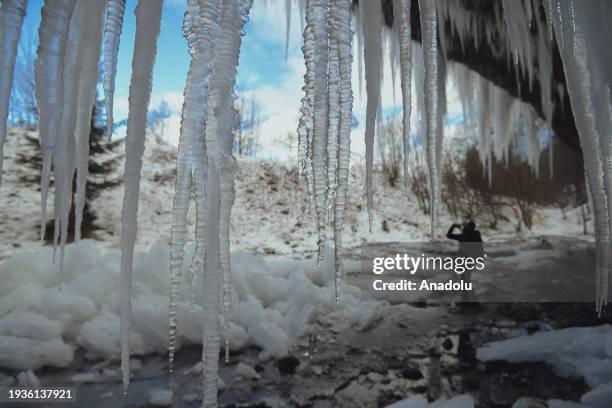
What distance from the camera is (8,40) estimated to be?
32.4 inches

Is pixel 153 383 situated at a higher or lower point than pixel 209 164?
lower

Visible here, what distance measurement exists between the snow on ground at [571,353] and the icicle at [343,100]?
168cm

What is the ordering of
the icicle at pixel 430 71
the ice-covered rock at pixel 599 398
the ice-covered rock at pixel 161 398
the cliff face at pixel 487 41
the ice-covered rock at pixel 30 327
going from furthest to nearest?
the ice-covered rock at pixel 30 327
the cliff face at pixel 487 41
the ice-covered rock at pixel 161 398
the ice-covered rock at pixel 599 398
the icicle at pixel 430 71

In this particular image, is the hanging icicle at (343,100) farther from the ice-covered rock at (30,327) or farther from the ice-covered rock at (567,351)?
the ice-covered rock at (30,327)

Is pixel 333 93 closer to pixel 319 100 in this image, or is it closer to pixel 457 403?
pixel 319 100

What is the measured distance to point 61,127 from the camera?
979 millimetres

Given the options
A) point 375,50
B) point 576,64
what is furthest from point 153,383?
point 576,64

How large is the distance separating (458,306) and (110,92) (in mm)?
3758

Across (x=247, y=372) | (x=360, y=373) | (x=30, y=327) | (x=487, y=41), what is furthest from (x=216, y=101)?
(x=30, y=327)

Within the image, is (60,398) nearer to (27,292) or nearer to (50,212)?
(27,292)

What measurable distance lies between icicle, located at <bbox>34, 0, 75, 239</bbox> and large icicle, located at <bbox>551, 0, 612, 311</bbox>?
1.30 m

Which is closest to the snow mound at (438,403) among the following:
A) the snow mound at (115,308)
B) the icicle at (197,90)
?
the snow mound at (115,308)

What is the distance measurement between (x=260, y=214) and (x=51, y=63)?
921 centimetres

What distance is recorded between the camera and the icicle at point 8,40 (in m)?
0.81
